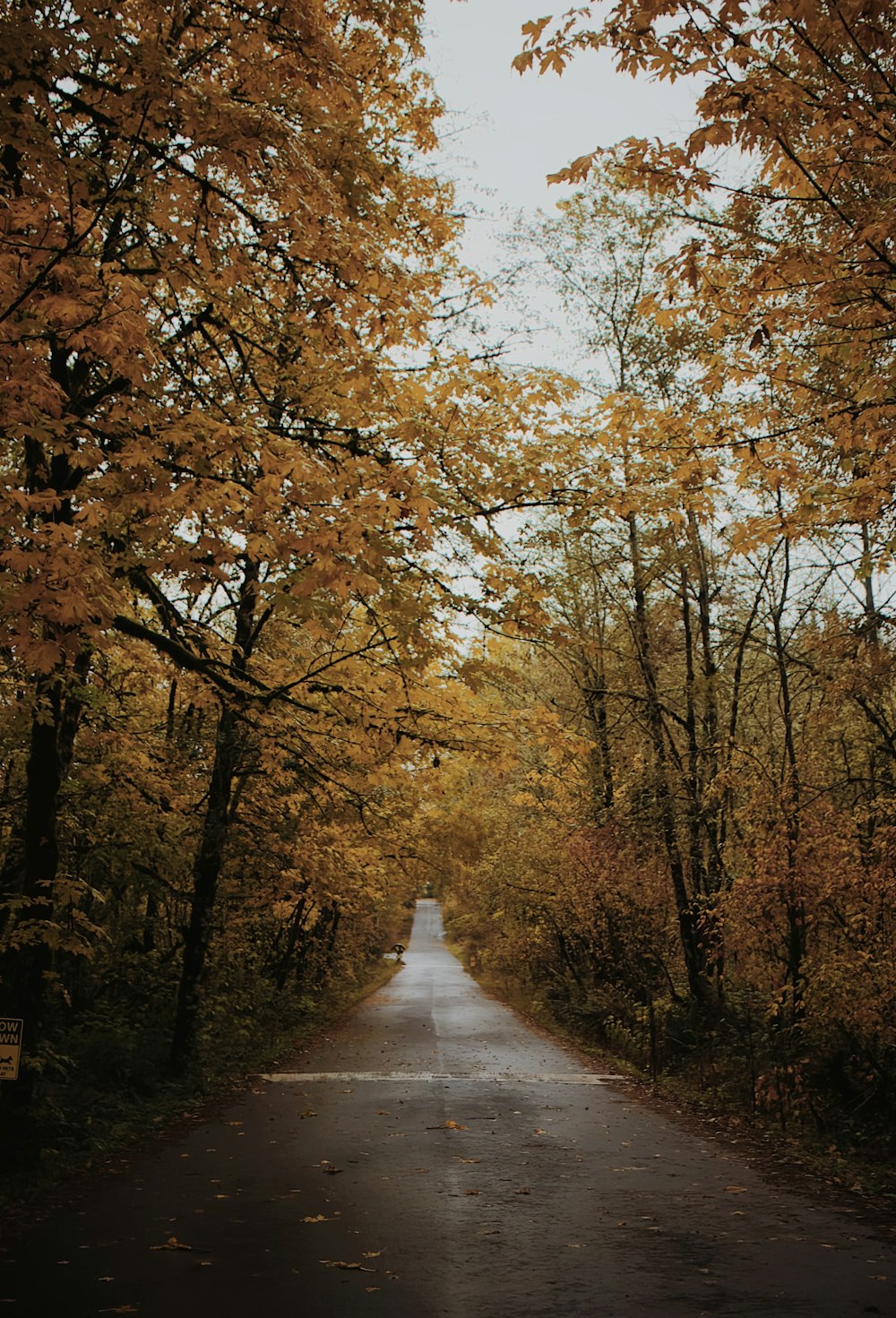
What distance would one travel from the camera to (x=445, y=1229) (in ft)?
20.9

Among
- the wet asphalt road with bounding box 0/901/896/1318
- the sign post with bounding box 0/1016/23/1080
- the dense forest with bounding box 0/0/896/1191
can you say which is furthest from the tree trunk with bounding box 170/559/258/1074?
the sign post with bounding box 0/1016/23/1080

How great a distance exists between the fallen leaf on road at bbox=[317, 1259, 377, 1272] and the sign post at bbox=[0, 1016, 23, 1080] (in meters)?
2.48

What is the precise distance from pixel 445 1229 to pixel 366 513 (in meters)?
4.61

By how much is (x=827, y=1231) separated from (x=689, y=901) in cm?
881

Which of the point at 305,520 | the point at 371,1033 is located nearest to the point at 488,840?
the point at 371,1033

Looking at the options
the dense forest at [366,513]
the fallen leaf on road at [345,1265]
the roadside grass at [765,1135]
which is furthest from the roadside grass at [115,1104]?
the roadside grass at [765,1135]

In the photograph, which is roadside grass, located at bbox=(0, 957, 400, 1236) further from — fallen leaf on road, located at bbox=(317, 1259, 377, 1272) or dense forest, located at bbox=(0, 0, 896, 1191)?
fallen leaf on road, located at bbox=(317, 1259, 377, 1272)

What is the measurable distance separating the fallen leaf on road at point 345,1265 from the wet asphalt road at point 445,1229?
2cm

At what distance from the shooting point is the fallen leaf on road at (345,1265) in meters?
5.55

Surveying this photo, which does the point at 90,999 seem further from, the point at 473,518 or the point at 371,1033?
the point at 473,518

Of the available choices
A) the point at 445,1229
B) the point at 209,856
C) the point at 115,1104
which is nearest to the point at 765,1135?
the point at 445,1229

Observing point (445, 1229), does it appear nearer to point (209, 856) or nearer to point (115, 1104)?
point (115, 1104)

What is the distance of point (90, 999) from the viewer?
44.4 feet

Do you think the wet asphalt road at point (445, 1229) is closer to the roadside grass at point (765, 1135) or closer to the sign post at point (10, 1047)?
the roadside grass at point (765, 1135)
